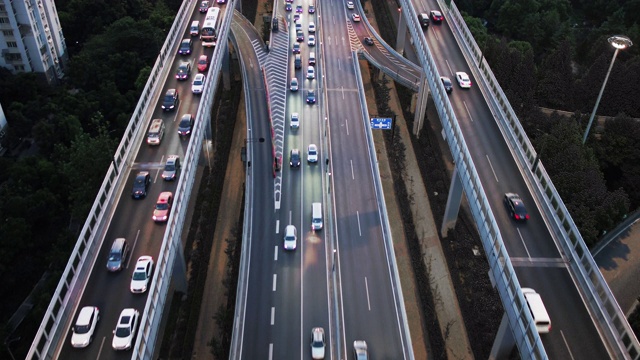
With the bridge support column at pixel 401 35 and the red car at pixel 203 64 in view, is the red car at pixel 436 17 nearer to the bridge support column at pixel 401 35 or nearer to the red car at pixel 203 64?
the bridge support column at pixel 401 35

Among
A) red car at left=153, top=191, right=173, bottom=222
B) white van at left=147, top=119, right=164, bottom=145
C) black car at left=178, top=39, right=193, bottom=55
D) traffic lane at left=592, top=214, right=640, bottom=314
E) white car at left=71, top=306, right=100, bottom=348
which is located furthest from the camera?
black car at left=178, top=39, right=193, bottom=55

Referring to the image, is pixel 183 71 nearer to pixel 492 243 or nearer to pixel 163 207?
pixel 163 207

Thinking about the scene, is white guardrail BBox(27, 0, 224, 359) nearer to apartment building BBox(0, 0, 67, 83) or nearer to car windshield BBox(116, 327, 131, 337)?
car windshield BBox(116, 327, 131, 337)

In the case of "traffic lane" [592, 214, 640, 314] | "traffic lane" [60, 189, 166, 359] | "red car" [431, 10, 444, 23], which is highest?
"red car" [431, 10, 444, 23]

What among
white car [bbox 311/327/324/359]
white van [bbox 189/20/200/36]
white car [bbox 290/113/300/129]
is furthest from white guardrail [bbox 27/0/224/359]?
white car [bbox 311/327/324/359]

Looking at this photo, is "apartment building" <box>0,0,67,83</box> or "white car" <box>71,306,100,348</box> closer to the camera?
"white car" <box>71,306,100,348</box>

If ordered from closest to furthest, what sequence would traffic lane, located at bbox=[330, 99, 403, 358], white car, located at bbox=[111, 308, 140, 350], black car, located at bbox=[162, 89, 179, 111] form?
white car, located at bbox=[111, 308, 140, 350]
traffic lane, located at bbox=[330, 99, 403, 358]
black car, located at bbox=[162, 89, 179, 111]

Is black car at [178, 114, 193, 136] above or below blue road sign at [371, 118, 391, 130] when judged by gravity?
above

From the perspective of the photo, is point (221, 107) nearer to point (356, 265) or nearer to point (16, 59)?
point (16, 59)
